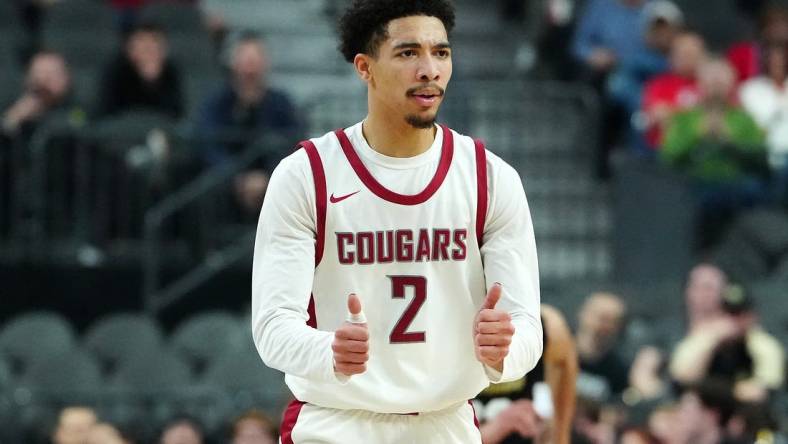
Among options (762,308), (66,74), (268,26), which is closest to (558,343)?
(762,308)

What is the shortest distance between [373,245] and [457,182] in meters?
0.36

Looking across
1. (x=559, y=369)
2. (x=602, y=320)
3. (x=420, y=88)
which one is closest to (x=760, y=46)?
(x=602, y=320)

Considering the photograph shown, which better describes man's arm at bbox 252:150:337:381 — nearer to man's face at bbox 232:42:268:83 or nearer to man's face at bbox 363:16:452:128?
man's face at bbox 363:16:452:128

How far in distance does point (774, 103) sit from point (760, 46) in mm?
1264

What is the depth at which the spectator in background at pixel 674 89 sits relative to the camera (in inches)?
539

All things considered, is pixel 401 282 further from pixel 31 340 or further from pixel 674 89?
pixel 674 89

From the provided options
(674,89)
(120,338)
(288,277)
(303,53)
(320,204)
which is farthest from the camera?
(303,53)

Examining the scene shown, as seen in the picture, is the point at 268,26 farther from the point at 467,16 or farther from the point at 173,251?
the point at 173,251

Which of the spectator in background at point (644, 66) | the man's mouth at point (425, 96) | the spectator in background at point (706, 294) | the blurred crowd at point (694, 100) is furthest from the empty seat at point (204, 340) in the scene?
the man's mouth at point (425, 96)

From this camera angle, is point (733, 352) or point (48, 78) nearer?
point (733, 352)

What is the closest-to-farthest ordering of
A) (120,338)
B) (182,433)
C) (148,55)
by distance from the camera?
(182,433) < (120,338) < (148,55)

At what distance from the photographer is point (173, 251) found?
41.7 ft

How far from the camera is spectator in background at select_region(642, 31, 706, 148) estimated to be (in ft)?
45.0

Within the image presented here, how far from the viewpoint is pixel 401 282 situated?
17.9 ft
